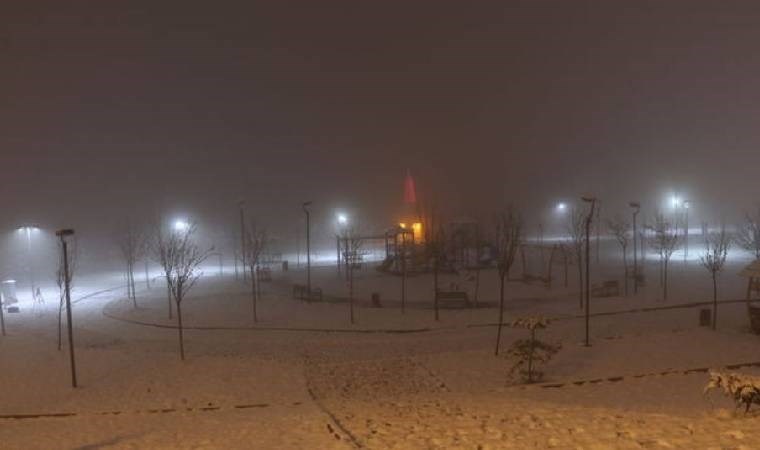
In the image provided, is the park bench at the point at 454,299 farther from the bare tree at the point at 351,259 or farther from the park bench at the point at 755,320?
the park bench at the point at 755,320

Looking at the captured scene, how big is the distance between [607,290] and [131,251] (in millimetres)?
31256

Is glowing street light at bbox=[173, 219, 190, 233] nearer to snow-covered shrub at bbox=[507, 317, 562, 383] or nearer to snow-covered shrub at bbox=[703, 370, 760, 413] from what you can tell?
snow-covered shrub at bbox=[507, 317, 562, 383]

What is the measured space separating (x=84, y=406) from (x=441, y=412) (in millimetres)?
9063

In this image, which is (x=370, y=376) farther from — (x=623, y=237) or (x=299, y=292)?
(x=623, y=237)

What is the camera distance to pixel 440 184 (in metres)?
112

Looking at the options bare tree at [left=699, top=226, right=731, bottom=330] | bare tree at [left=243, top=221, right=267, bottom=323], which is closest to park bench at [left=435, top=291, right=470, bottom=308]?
bare tree at [left=243, top=221, right=267, bottom=323]

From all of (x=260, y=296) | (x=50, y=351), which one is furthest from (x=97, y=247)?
(x=50, y=351)

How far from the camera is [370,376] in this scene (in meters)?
16.5

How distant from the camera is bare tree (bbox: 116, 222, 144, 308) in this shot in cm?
3599

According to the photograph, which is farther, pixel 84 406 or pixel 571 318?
pixel 571 318

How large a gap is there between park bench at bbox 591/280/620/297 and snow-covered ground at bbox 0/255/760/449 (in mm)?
1360

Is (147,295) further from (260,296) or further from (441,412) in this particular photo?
(441,412)

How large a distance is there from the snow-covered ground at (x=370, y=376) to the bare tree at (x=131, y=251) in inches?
122

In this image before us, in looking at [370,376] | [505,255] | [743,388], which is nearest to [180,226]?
[505,255]
